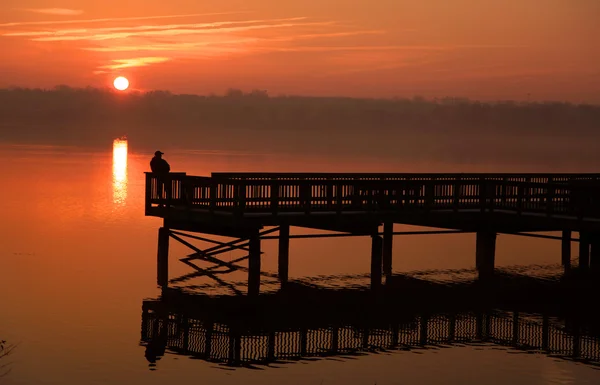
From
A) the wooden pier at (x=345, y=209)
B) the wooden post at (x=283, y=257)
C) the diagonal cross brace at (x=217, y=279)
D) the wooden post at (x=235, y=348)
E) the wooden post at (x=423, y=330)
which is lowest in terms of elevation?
the wooden post at (x=235, y=348)

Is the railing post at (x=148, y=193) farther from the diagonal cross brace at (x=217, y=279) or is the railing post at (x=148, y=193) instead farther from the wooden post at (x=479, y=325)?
the wooden post at (x=479, y=325)

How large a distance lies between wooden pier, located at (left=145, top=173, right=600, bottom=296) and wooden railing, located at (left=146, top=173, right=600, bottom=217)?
0.03 metres

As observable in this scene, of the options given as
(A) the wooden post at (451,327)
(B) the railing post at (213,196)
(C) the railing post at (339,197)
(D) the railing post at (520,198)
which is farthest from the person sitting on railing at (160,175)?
(D) the railing post at (520,198)

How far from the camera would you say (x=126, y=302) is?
1543 inches

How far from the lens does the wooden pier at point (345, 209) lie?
3922 centimetres

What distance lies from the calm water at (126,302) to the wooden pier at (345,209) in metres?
3.56

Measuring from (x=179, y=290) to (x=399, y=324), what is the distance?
991 cm

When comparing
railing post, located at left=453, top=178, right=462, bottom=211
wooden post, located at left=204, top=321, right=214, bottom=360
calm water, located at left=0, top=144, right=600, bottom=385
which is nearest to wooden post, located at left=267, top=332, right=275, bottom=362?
calm water, located at left=0, top=144, right=600, bottom=385

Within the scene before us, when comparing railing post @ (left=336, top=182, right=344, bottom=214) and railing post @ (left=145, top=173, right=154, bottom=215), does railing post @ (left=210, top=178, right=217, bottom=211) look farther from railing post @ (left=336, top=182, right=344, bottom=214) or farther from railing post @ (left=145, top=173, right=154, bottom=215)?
railing post @ (left=336, top=182, right=344, bottom=214)

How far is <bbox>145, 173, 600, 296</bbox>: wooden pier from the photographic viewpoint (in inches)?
1544

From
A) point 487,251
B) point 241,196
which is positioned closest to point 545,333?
point 241,196

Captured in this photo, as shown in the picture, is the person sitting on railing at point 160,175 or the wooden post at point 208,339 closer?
the wooden post at point 208,339

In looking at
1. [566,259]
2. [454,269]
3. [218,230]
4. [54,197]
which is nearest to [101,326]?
[218,230]

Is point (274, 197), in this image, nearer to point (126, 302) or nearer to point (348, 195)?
point (348, 195)
